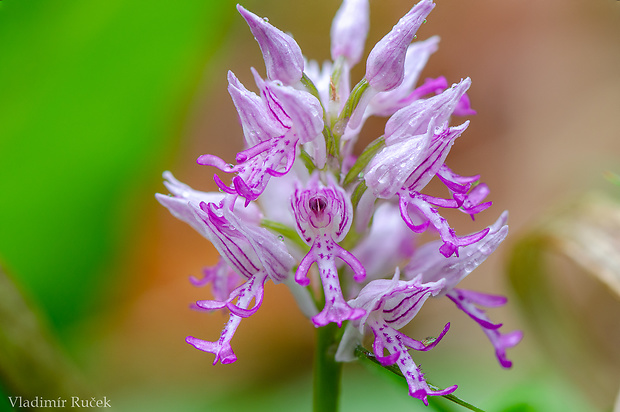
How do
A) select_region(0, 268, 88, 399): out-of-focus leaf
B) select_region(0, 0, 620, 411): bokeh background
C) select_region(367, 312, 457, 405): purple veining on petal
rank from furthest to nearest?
select_region(0, 0, 620, 411): bokeh background < select_region(0, 268, 88, 399): out-of-focus leaf < select_region(367, 312, 457, 405): purple veining on petal

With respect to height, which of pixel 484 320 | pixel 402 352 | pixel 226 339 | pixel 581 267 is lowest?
pixel 581 267

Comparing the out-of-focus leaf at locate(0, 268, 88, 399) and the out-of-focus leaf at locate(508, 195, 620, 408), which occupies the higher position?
the out-of-focus leaf at locate(0, 268, 88, 399)

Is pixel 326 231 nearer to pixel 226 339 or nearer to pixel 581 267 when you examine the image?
pixel 226 339

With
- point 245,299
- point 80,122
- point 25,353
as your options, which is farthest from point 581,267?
point 80,122

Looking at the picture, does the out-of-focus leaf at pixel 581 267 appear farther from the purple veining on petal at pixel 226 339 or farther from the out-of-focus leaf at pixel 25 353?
the out-of-focus leaf at pixel 25 353

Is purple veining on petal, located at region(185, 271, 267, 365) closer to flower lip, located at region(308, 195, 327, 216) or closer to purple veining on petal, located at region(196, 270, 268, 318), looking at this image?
purple veining on petal, located at region(196, 270, 268, 318)

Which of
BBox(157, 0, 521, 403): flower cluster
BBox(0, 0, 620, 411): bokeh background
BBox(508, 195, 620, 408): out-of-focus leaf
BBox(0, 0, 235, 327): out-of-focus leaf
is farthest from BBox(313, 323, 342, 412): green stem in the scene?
BBox(0, 0, 235, 327): out-of-focus leaf

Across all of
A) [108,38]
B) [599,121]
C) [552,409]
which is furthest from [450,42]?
[552,409]
